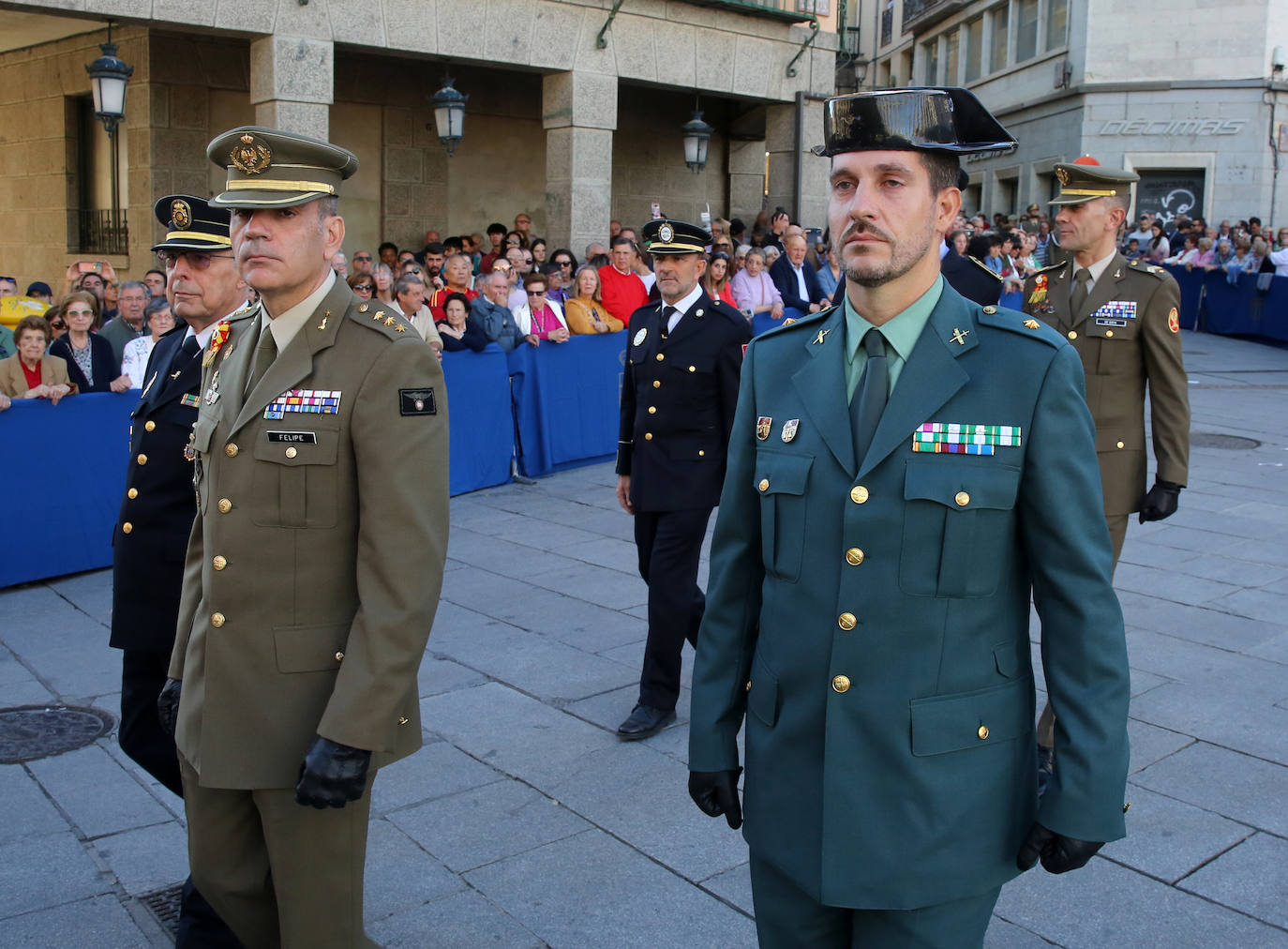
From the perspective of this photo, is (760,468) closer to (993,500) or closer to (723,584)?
(723,584)

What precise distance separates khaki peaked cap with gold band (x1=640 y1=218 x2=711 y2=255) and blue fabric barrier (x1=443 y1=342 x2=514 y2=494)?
16.7ft

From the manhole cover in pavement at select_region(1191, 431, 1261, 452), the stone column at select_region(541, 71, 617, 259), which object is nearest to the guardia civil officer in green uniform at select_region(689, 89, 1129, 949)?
the manhole cover in pavement at select_region(1191, 431, 1261, 452)

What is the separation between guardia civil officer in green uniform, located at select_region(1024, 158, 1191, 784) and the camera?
5082 millimetres

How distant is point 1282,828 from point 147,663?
3.76 meters

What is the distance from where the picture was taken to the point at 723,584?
8.19 feet

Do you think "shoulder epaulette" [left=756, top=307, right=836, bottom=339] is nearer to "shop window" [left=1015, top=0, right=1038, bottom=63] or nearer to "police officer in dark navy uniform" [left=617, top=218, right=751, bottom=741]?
"police officer in dark navy uniform" [left=617, top=218, right=751, bottom=741]

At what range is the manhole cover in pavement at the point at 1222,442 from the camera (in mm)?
12484

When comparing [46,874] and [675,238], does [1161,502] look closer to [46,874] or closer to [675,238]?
[675,238]

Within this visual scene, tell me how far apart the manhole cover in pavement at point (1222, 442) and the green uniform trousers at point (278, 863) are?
37.6 ft

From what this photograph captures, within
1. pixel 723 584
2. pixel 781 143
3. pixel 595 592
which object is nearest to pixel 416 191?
pixel 781 143

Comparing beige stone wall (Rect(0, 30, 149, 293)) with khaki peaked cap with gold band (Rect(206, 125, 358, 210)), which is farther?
beige stone wall (Rect(0, 30, 149, 293))

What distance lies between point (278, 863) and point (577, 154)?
44.7 ft

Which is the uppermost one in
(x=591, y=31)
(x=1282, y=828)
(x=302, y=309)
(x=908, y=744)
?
(x=591, y=31)

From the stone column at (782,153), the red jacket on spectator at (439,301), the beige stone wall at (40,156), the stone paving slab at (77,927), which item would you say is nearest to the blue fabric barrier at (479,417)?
the red jacket on spectator at (439,301)
